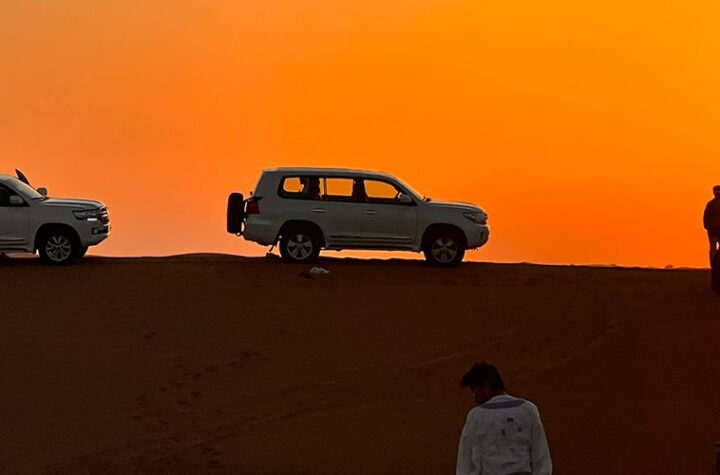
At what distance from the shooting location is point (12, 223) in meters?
27.9

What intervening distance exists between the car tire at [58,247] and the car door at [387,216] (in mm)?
5994

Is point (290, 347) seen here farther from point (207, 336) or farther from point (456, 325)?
point (456, 325)

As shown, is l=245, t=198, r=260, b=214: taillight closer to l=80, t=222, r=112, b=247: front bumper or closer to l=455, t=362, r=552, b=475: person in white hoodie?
l=80, t=222, r=112, b=247: front bumper

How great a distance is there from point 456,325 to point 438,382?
3.57m

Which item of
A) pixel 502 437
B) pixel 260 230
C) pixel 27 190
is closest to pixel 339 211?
pixel 260 230

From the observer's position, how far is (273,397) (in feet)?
64.2

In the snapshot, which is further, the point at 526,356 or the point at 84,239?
the point at 84,239

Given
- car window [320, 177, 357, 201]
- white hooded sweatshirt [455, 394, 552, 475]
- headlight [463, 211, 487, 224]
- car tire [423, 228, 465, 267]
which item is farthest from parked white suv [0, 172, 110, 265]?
white hooded sweatshirt [455, 394, 552, 475]

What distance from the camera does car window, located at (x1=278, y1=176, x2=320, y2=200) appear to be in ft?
93.6

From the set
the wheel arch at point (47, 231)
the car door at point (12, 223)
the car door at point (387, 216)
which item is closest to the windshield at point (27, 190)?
the car door at point (12, 223)

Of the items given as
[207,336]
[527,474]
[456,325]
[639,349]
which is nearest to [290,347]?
[207,336]

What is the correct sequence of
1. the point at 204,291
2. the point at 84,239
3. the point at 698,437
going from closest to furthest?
the point at 698,437 < the point at 204,291 < the point at 84,239

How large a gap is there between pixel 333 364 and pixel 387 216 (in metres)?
7.78

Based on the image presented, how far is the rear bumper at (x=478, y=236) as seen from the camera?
28.8 meters
